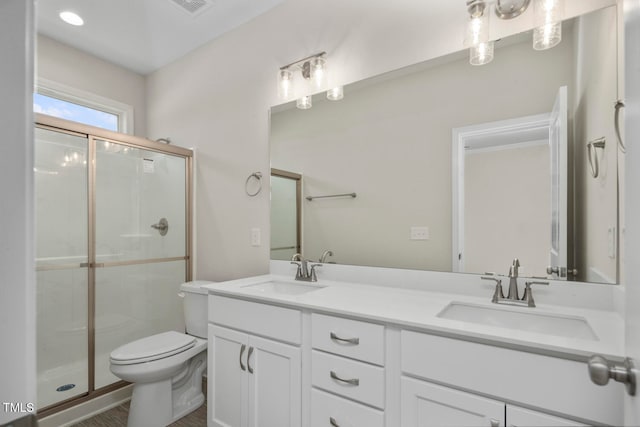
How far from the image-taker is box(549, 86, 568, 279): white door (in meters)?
1.29

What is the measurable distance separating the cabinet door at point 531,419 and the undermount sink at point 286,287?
1.01 m

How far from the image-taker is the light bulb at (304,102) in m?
2.00

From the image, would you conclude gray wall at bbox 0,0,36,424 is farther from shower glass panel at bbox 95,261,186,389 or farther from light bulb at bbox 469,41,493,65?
shower glass panel at bbox 95,261,186,389

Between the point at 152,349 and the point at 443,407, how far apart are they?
5.38 ft

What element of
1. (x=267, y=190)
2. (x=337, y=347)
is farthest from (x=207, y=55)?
(x=337, y=347)

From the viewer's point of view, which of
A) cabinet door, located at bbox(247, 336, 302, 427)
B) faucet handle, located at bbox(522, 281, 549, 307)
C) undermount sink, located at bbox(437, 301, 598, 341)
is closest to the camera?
undermount sink, located at bbox(437, 301, 598, 341)

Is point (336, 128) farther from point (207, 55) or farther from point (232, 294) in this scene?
point (207, 55)

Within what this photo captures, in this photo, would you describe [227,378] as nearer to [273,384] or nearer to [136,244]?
[273,384]

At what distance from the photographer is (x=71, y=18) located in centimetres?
228

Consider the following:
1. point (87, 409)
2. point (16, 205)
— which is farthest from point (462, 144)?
point (87, 409)

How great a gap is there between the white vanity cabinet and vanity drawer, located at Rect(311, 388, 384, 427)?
0.30ft

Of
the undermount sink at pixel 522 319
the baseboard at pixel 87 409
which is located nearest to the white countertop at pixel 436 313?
the undermount sink at pixel 522 319

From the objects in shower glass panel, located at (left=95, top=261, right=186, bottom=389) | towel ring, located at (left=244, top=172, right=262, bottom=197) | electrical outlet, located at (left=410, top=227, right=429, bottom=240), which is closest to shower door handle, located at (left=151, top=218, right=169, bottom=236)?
shower glass panel, located at (left=95, top=261, right=186, bottom=389)

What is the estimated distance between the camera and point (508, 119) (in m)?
1.41
